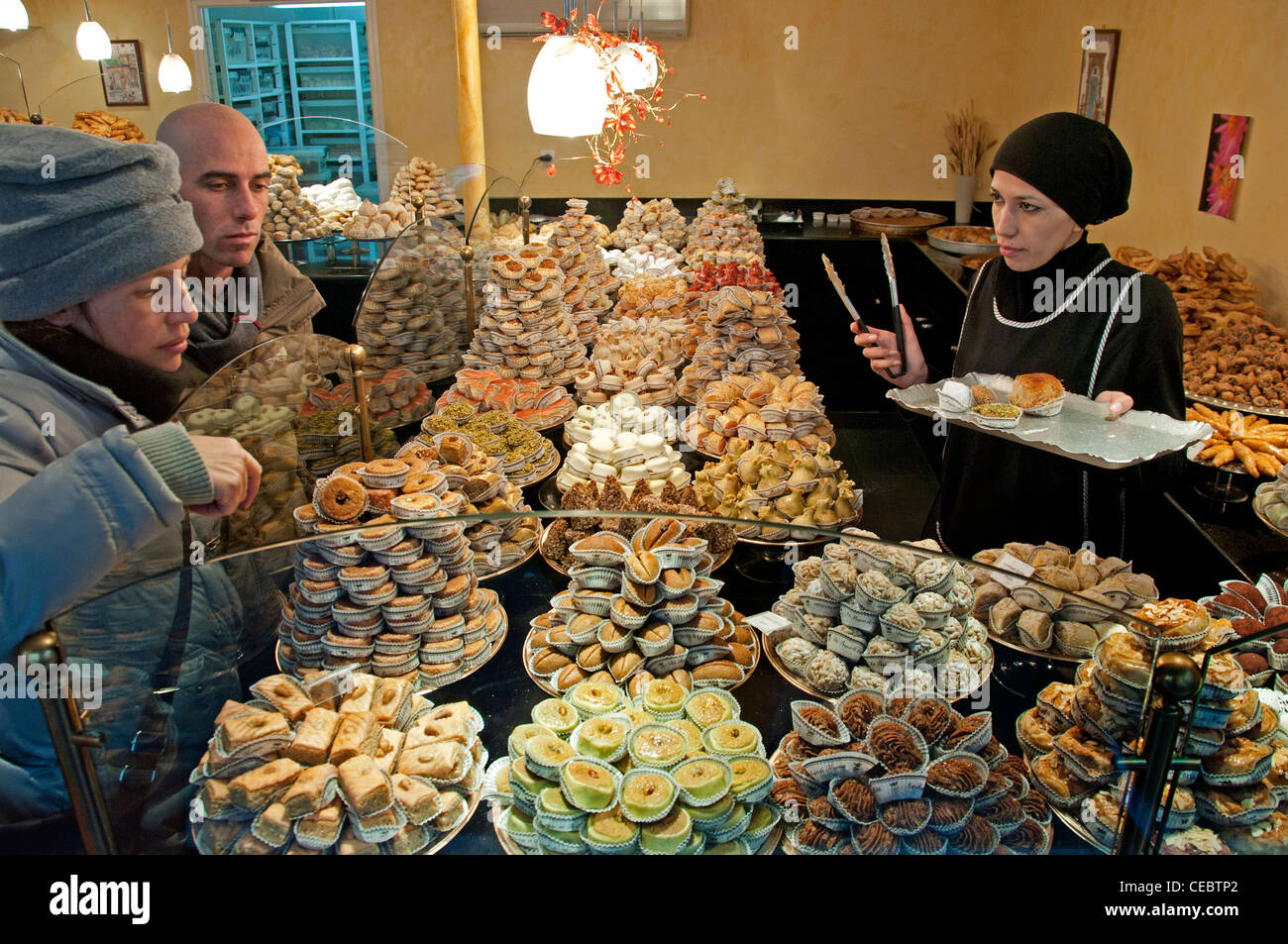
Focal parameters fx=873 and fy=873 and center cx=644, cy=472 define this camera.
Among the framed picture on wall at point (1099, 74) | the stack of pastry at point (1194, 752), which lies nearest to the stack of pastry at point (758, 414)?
the stack of pastry at point (1194, 752)

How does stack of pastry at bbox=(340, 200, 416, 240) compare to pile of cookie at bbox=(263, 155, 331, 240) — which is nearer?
pile of cookie at bbox=(263, 155, 331, 240)

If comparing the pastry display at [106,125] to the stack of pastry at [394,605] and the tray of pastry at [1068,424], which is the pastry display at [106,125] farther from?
the tray of pastry at [1068,424]

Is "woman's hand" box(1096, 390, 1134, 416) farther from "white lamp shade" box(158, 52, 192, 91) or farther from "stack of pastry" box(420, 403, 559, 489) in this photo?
"white lamp shade" box(158, 52, 192, 91)

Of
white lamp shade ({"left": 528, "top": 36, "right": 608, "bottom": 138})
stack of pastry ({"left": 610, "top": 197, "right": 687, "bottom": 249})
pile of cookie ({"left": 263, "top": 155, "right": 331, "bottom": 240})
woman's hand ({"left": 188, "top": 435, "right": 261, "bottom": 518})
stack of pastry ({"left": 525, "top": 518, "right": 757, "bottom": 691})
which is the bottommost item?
stack of pastry ({"left": 525, "top": 518, "right": 757, "bottom": 691})

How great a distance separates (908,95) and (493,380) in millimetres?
6231

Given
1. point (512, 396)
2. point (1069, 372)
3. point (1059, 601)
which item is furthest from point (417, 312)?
point (1059, 601)

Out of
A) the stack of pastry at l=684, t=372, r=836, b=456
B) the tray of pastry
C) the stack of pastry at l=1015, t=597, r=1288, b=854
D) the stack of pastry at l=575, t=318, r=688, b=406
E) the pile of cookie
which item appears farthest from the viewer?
the pile of cookie

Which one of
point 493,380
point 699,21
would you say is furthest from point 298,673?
point 699,21

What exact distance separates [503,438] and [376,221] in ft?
6.27

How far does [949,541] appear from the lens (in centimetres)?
269

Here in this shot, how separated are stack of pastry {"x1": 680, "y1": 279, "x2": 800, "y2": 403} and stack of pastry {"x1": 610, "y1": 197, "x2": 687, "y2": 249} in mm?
2900

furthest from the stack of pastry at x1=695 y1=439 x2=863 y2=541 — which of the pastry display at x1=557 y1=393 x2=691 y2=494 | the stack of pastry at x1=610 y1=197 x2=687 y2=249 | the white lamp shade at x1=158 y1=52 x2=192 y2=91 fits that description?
the white lamp shade at x1=158 y1=52 x2=192 y2=91

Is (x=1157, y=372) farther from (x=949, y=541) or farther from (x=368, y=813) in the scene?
(x=368, y=813)

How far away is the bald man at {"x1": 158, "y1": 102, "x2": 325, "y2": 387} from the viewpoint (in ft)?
7.25
